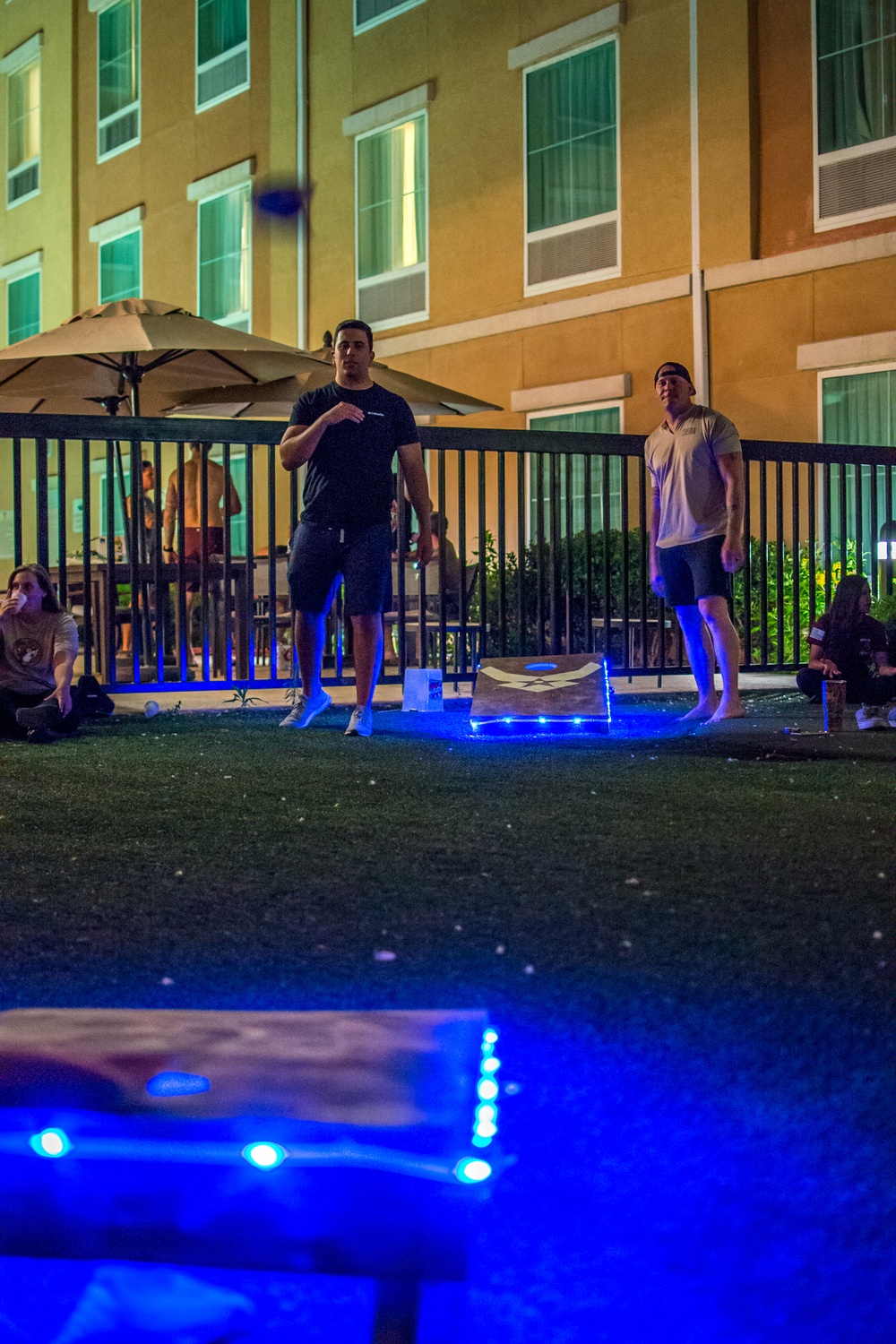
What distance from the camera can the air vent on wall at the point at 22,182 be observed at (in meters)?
27.8

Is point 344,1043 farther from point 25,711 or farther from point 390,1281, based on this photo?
point 25,711

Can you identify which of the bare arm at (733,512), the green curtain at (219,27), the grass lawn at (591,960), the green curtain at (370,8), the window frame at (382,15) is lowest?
the grass lawn at (591,960)

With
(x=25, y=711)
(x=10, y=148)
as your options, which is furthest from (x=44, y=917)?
(x=10, y=148)

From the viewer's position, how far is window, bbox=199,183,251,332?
22.3m

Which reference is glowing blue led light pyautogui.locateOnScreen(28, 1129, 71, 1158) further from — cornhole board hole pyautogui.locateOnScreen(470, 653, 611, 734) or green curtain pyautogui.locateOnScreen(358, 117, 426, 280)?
green curtain pyautogui.locateOnScreen(358, 117, 426, 280)

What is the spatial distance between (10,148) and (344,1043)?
30031 mm

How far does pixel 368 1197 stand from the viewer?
1395 mm

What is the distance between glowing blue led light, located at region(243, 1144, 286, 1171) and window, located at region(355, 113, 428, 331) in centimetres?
1882

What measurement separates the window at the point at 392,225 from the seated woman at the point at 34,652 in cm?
1278

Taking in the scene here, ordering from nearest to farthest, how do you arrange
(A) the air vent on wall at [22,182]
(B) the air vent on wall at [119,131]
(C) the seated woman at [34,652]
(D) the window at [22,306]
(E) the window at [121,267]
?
1. (C) the seated woman at [34,652]
2. (B) the air vent on wall at [119,131]
3. (E) the window at [121,267]
4. (A) the air vent on wall at [22,182]
5. (D) the window at [22,306]

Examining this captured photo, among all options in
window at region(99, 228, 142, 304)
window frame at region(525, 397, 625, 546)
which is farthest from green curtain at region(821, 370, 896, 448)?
window at region(99, 228, 142, 304)

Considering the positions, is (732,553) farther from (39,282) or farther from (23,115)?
(23,115)

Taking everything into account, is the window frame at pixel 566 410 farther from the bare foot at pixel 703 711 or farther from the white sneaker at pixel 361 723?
the white sneaker at pixel 361 723

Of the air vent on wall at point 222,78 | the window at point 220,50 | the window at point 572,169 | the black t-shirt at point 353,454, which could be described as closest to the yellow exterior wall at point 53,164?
the window at point 220,50
